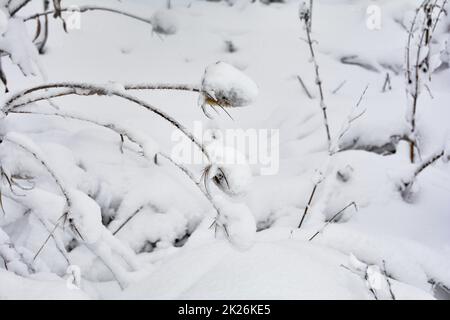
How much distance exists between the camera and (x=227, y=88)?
706mm

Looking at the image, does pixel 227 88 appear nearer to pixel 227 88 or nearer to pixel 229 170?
pixel 227 88

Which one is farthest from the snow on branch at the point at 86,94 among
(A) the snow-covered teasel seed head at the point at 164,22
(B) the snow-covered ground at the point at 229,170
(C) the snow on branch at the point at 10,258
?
(C) the snow on branch at the point at 10,258

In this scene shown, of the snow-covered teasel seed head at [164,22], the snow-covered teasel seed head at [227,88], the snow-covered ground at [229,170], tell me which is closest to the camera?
the snow-covered teasel seed head at [227,88]

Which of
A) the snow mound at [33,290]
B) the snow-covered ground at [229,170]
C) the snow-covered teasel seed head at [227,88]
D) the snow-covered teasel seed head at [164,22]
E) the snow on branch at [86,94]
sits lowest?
the snow-covered ground at [229,170]

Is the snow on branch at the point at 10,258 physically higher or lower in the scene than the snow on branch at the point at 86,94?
lower

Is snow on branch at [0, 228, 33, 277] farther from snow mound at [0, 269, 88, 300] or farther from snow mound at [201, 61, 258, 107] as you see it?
snow mound at [201, 61, 258, 107]

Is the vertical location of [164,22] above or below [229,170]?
above

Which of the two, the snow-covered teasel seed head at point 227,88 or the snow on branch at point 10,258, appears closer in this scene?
the snow-covered teasel seed head at point 227,88

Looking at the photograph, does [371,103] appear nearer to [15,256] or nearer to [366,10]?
[366,10]

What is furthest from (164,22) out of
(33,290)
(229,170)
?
(33,290)

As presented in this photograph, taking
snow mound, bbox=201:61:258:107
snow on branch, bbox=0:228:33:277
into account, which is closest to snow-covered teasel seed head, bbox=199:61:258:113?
snow mound, bbox=201:61:258:107

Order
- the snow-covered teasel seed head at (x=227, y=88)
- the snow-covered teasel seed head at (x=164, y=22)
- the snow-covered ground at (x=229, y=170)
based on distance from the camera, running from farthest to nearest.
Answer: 1. the snow-covered teasel seed head at (x=164, y=22)
2. the snow-covered ground at (x=229, y=170)
3. the snow-covered teasel seed head at (x=227, y=88)

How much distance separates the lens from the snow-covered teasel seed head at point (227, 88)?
→ 2.32ft

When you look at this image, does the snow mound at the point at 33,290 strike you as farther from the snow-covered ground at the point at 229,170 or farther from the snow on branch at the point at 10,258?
the snow on branch at the point at 10,258
